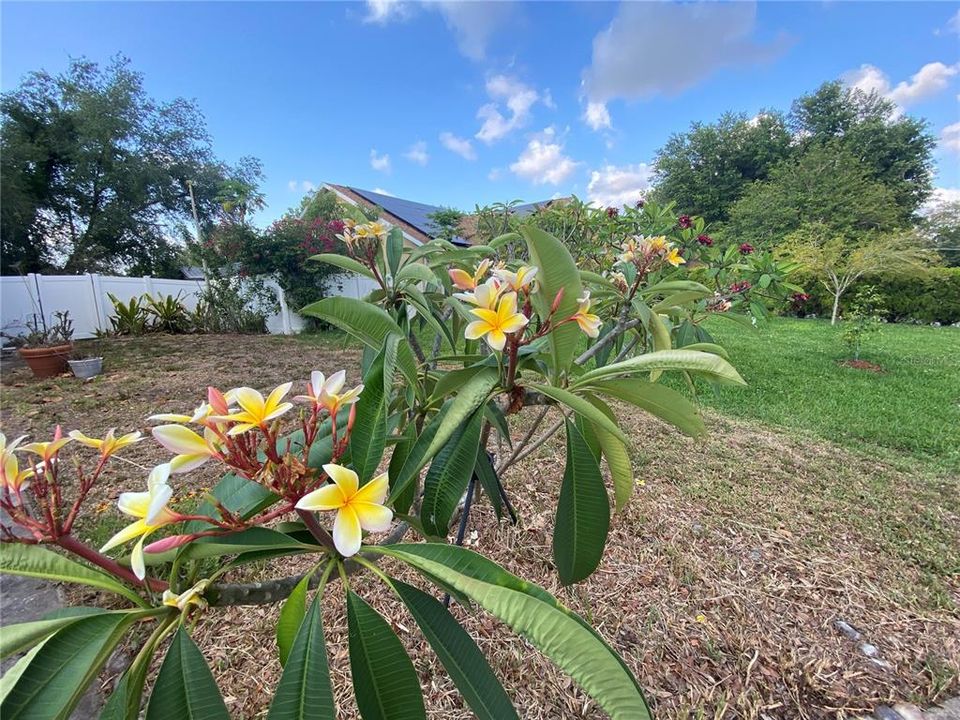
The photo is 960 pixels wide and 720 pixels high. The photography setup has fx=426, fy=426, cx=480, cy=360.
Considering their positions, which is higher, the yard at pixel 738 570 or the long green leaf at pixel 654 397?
the long green leaf at pixel 654 397

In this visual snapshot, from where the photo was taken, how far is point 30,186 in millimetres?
9484

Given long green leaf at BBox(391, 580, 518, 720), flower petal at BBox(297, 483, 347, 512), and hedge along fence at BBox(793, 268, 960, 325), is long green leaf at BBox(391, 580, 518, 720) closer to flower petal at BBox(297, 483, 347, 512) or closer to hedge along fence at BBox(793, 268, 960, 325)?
flower petal at BBox(297, 483, 347, 512)

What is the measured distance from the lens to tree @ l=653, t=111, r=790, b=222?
21734 mm

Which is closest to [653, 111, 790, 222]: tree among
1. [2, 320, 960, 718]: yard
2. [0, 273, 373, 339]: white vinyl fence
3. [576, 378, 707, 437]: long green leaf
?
[0, 273, 373, 339]: white vinyl fence

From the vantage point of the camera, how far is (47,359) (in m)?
4.49

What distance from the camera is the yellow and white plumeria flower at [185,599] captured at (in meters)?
0.43

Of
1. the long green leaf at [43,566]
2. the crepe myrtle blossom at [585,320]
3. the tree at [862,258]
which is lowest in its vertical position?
the long green leaf at [43,566]

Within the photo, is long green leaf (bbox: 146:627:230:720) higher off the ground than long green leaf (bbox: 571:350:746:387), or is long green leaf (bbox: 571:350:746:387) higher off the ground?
long green leaf (bbox: 571:350:746:387)

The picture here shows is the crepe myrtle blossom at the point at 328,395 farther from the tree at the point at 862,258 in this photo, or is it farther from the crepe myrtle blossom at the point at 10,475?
the tree at the point at 862,258

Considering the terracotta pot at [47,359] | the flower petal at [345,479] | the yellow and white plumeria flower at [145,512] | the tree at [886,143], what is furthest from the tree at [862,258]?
the terracotta pot at [47,359]

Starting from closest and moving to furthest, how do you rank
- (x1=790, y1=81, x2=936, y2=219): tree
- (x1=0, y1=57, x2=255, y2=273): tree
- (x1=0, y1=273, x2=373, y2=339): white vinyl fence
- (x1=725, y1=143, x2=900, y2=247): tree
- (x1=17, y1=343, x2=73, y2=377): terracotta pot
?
(x1=17, y1=343, x2=73, y2=377): terracotta pot
(x1=0, y1=273, x2=373, y2=339): white vinyl fence
(x1=0, y1=57, x2=255, y2=273): tree
(x1=725, y1=143, x2=900, y2=247): tree
(x1=790, y1=81, x2=936, y2=219): tree

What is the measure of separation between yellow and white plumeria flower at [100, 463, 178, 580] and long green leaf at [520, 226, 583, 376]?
0.49 metres

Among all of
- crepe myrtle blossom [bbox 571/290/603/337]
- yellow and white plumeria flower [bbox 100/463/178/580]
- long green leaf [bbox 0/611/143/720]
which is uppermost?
crepe myrtle blossom [bbox 571/290/603/337]

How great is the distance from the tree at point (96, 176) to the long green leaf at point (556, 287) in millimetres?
10644
